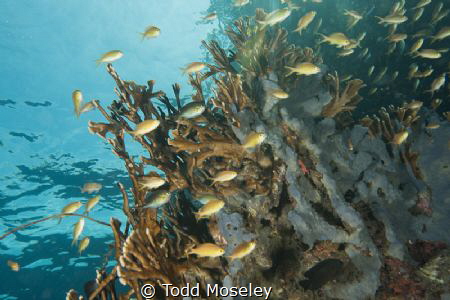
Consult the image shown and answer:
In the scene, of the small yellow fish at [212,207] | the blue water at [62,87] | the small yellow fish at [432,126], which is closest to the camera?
the small yellow fish at [212,207]

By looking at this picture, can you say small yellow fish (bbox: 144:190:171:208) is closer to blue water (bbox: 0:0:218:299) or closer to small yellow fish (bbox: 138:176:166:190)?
small yellow fish (bbox: 138:176:166:190)

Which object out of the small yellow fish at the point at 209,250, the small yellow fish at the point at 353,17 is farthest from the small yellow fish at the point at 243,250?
the small yellow fish at the point at 353,17

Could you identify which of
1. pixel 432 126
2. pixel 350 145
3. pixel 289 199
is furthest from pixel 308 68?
pixel 432 126

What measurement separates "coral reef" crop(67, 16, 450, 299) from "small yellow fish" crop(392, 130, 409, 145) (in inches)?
1.3

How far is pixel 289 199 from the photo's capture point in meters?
3.61

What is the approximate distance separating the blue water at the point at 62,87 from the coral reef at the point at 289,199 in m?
12.0

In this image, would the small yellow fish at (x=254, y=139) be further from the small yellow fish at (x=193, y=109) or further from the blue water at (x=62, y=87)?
the blue water at (x=62, y=87)

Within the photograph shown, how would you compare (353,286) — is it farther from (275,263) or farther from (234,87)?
(234,87)

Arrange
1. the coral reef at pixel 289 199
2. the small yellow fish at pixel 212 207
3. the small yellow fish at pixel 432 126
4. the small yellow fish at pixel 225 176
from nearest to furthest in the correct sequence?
the coral reef at pixel 289 199
the small yellow fish at pixel 212 207
the small yellow fish at pixel 225 176
the small yellow fish at pixel 432 126

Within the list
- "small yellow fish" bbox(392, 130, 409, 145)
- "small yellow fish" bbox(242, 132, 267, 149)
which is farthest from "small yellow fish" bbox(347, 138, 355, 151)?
"small yellow fish" bbox(242, 132, 267, 149)

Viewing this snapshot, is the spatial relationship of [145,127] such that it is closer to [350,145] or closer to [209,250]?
[209,250]

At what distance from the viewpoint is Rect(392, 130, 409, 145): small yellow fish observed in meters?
3.79

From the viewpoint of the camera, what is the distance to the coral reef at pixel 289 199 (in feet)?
10.2

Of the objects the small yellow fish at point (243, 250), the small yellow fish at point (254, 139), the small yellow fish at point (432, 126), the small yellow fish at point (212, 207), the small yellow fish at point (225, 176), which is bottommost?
the small yellow fish at point (243, 250)
